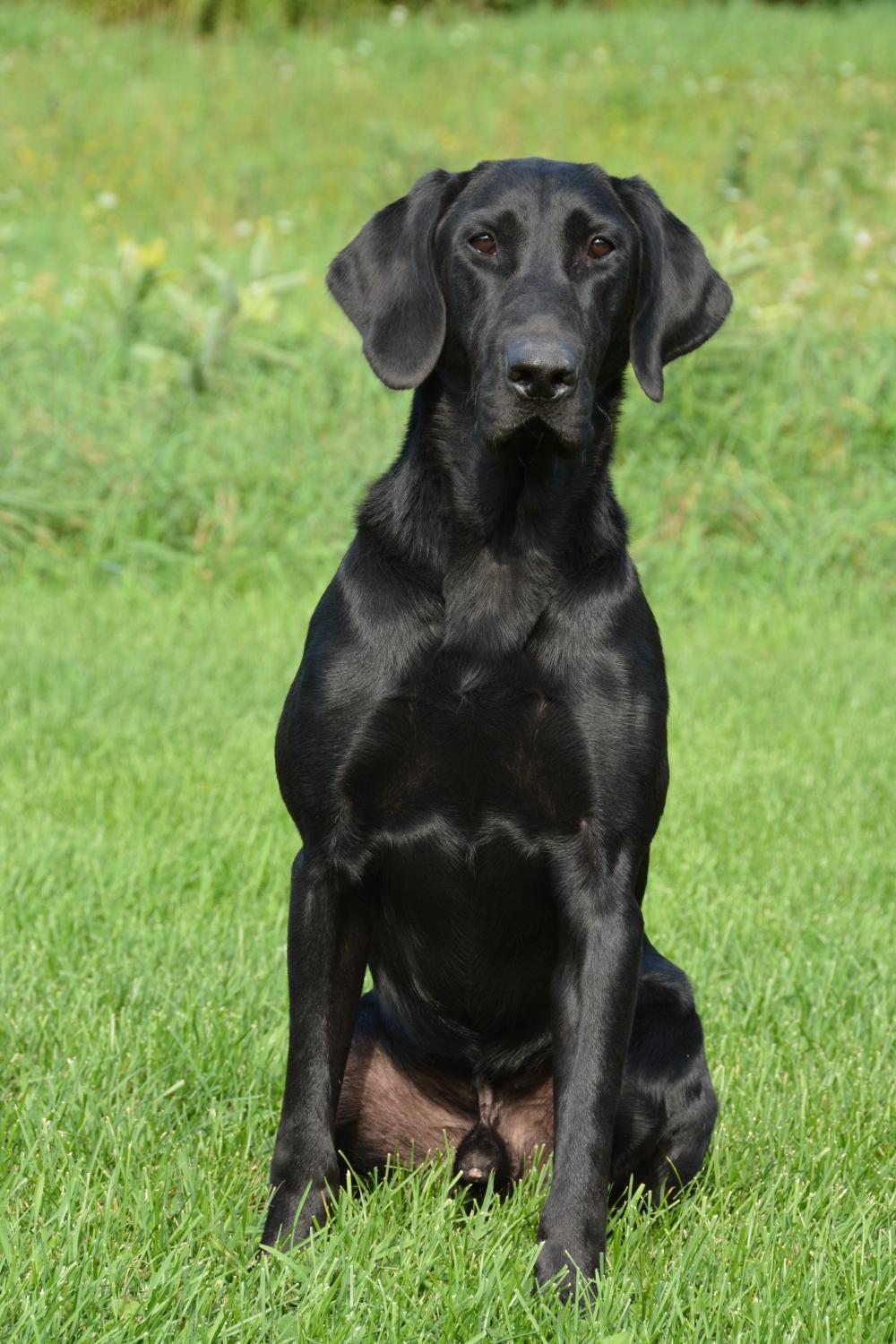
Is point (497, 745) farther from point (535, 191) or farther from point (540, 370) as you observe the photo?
point (535, 191)

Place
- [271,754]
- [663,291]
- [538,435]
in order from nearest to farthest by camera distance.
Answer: [538,435] → [663,291] → [271,754]

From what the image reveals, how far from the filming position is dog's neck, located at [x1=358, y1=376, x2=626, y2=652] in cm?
257

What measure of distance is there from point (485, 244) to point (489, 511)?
0.42 metres

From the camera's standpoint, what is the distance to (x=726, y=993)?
345cm

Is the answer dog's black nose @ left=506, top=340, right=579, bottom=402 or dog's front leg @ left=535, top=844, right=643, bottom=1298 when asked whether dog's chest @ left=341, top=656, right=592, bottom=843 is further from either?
dog's black nose @ left=506, top=340, right=579, bottom=402

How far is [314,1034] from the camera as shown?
251 centimetres

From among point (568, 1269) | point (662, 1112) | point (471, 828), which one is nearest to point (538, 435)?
point (471, 828)

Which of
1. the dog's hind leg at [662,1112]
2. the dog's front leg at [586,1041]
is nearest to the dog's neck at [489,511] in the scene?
the dog's front leg at [586,1041]

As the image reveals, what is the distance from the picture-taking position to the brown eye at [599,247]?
2.63m

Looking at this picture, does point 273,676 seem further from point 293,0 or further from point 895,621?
point 293,0

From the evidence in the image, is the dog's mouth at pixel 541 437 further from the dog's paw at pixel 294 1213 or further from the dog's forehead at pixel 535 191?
the dog's paw at pixel 294 1213

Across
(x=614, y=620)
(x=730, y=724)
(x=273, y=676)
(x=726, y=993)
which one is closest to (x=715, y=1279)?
(x=614, y=620)

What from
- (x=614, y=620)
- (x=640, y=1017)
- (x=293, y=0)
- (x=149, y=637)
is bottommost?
(x=149, y=637)

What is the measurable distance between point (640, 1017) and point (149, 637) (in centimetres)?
390
